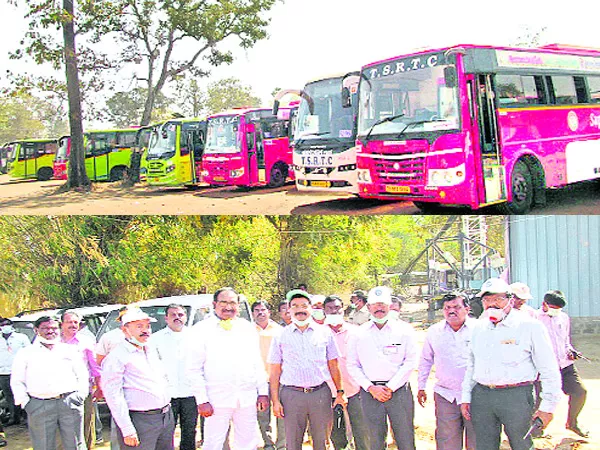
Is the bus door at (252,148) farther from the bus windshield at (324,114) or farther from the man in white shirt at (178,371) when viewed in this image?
the man in white shirt at (178,371)

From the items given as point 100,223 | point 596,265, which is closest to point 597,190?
point 596,265

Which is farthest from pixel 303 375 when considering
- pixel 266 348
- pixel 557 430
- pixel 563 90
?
pixel 563 90

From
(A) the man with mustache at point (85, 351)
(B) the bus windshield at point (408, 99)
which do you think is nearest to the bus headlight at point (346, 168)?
(B) the bus windshield at point (408, 99)

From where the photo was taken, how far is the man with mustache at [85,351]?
576 centimetres

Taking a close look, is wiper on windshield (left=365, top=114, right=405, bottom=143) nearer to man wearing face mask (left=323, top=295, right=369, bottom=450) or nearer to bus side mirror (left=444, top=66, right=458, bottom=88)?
bus side mirror (left=444, top=66, right=458, bottom=88)

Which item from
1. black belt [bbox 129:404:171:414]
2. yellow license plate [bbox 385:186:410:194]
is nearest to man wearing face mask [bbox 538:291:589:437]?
yellow license plate [bbox 385:186:410:194]

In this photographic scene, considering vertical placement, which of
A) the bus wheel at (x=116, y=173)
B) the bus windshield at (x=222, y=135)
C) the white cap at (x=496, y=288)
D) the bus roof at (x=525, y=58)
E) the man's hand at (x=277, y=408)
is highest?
the bus roof at (x=525, y=58)

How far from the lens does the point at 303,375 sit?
468cm

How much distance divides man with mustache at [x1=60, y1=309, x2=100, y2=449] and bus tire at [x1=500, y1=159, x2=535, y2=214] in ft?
10.9

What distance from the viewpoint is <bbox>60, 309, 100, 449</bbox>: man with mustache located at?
5762 millimetres

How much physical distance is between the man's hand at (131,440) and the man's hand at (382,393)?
4.65ft

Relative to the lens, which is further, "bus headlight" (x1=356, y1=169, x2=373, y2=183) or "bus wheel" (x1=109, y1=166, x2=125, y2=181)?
"bus wheel" (x1=109, y1=166, x2=125, y2=181)

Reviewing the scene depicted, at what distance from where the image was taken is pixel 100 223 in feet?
33.1

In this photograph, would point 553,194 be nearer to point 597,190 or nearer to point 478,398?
point 597,190
